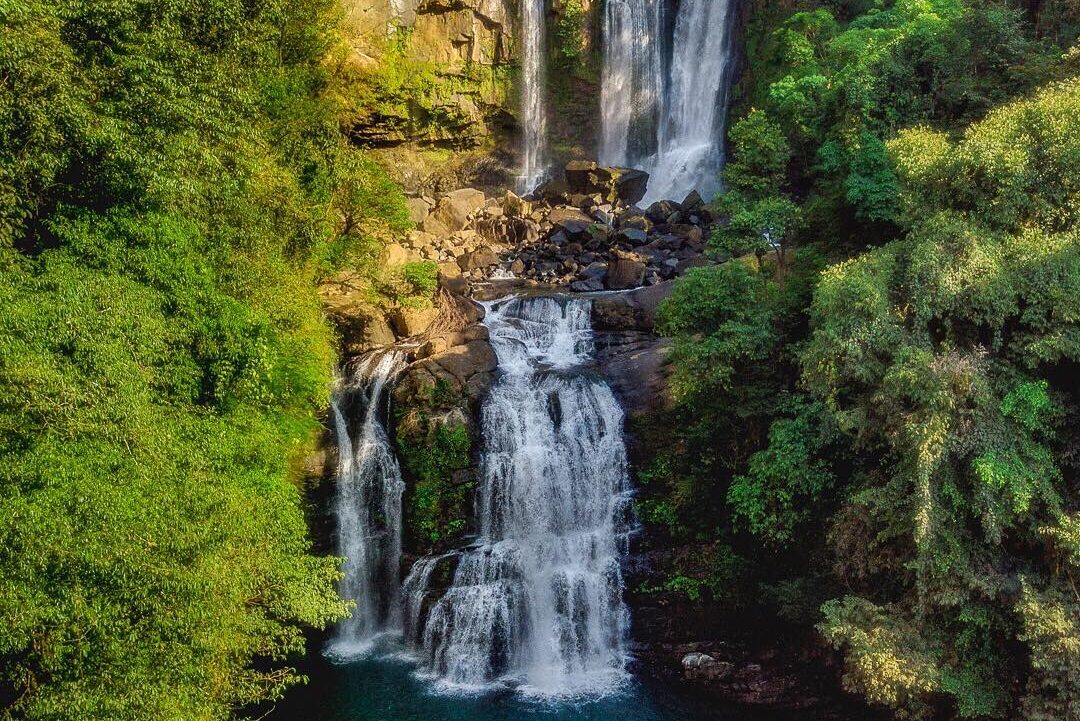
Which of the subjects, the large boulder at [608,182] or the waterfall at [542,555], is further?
the large boulder at [608,182]

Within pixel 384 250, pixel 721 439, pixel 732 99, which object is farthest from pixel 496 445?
pixel 732 99

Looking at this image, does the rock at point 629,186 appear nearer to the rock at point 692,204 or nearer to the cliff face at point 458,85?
the rock at point 692,204

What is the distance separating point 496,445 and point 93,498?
39.0 feet

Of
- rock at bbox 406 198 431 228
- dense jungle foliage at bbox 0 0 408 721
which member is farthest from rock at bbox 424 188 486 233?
dense jungle foliage at bbox 0 0 408 721

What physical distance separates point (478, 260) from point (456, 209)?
16.4ft

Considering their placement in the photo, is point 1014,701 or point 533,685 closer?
point 1014,701

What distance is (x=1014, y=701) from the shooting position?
11570 millimetres

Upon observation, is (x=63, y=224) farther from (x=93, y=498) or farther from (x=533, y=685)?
(x=533, y=685)

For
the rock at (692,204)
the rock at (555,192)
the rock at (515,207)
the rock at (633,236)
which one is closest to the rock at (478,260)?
the rock at (515,207)

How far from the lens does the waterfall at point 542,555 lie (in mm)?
17531

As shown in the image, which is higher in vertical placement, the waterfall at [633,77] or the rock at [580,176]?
the waterfall at [633,77]

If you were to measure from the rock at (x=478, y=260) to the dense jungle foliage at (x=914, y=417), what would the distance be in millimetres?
14100

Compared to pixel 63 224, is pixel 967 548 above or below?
below

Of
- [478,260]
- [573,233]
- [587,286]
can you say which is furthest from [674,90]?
[587,286]
